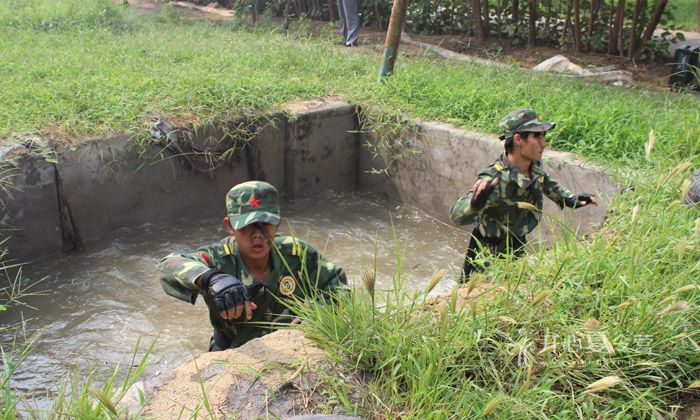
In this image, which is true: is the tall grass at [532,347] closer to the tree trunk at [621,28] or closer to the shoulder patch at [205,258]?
the shoulder patch at [205,258]

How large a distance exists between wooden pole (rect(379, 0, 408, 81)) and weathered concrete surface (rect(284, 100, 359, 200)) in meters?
0.77

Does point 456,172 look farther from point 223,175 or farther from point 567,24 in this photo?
point 567,24

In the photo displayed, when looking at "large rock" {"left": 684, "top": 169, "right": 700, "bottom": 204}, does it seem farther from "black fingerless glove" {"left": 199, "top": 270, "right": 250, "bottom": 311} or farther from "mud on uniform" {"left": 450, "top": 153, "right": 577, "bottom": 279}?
"black fingerless glove" {"left": 199, "top": 270, "right": 250, "bottom": 311}

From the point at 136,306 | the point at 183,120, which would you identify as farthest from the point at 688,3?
the point at 136,306

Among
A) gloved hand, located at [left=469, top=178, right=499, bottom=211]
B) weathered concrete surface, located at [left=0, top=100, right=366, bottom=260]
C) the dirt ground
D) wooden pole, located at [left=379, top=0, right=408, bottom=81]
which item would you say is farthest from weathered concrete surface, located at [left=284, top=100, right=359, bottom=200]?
the dirt ground

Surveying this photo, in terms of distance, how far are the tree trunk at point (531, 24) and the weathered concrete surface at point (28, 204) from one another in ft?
24.2

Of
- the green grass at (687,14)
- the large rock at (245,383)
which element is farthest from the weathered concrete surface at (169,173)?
the green grass at (687,14)

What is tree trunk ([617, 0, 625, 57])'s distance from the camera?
951 centimetres

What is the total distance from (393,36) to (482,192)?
12.4ft

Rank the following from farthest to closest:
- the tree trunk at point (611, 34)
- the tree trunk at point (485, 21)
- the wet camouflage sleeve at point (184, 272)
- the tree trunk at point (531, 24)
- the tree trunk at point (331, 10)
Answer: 1. the tree trunk at point (331, 10)
2. the tree trunk at point (485, 21)
3. the tree trunk at point (531, 24)
4. the tree trunk at point (611, 34)
5. the wet camouflage sleeve at point (184, 272)

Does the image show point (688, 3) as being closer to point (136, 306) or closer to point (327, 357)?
point (136, 306)

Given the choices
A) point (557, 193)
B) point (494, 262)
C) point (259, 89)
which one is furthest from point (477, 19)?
point (494, 262)

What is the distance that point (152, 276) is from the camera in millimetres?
5605

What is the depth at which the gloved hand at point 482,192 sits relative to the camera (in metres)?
4.26
